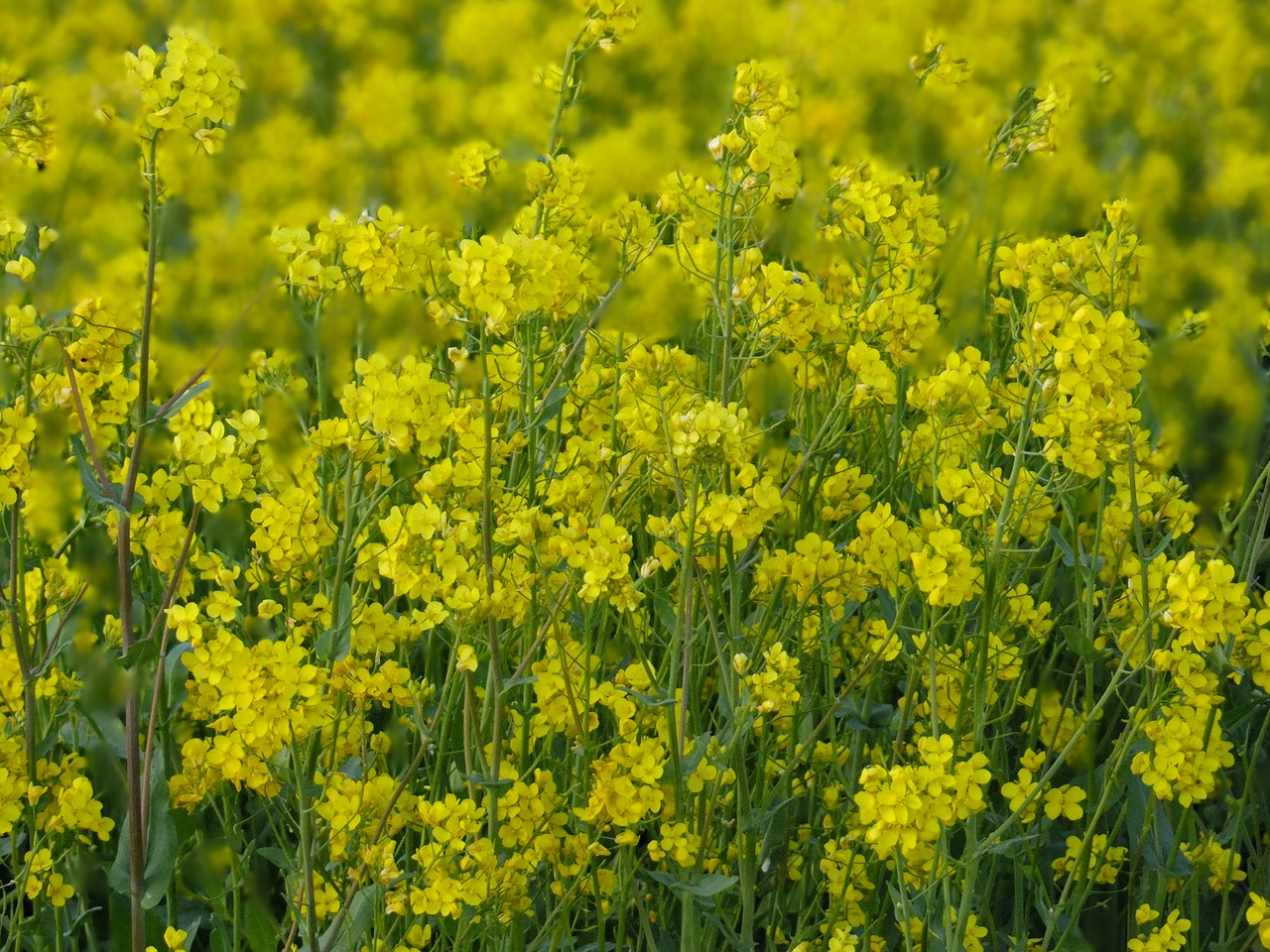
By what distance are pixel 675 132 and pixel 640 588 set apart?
254 cm

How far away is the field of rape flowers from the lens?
1.76 meters

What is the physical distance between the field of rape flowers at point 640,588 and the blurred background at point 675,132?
122 millimetres

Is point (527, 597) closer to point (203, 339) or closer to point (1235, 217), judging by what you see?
point (203, 339)

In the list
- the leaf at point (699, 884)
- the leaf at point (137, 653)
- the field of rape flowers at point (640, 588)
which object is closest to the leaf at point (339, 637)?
the field of rape flowers at point (640, 588)

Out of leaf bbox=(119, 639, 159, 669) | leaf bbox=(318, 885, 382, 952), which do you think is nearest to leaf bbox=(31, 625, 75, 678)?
leaf bbox=(119, 639, 159, 669)

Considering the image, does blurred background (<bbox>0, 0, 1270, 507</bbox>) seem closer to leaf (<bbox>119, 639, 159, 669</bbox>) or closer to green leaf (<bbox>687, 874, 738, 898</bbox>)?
leaf (<bbox>119, 639, 159, 669</bbox>)

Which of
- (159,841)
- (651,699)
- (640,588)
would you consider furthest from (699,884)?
(159,841)

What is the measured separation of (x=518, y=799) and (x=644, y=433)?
1.58 feet

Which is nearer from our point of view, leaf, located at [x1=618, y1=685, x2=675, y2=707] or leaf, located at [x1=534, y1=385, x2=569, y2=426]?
leaf, located at [x1=618, y1=685, x2=675, y2=707]

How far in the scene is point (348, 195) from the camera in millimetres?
4184

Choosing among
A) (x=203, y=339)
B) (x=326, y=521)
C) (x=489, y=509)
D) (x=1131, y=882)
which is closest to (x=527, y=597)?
(x=489, y=509)

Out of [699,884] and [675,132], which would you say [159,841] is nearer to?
[699,884]

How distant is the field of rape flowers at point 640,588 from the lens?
1761 millimetres

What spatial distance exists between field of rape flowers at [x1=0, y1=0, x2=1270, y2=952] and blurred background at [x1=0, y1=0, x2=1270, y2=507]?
0.12 metres
